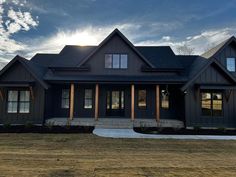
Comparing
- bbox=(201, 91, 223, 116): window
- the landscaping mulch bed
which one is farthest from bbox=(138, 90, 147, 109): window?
bbox=(201, 91, 223, 116): window

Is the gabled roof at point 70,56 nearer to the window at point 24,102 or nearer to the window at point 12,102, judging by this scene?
the window at point 24,102

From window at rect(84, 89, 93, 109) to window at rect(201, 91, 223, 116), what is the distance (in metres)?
8.53

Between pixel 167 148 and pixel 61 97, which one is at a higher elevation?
pixel 61 97

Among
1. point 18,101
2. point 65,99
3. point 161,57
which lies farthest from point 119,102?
point 18,101

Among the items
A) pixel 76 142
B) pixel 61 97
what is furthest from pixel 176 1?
pixel 76 142

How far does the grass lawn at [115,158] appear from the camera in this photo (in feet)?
15.4

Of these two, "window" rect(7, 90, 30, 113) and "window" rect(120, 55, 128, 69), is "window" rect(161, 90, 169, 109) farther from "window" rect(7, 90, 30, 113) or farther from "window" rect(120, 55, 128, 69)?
"window" rect(7, 90, 30, 113)

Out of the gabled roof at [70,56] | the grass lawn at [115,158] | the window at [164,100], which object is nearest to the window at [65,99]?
the gabled roof at [70,56]

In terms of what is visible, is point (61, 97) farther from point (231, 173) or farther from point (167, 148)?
point (231, 173)

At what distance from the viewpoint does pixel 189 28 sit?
22000 mm

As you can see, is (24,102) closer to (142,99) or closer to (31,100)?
(31,100)

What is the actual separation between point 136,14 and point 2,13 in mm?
13366

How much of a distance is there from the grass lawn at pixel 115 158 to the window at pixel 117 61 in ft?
24.9

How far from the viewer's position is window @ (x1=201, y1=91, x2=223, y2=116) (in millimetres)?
12656
